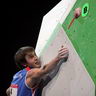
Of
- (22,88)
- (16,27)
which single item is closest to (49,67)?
(22,88)

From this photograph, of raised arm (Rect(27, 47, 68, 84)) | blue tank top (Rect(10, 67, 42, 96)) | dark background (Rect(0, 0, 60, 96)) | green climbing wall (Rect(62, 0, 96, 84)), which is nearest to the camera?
green climbing wall (Rect(62, 0, 96, 84))

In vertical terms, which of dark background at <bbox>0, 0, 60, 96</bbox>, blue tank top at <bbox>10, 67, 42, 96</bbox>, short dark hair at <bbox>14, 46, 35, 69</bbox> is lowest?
blue tank top at <bbox>10, 67, 42, 96</bbox>

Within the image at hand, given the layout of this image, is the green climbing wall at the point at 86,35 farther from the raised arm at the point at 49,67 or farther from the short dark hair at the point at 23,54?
the short dark hair at the point at 23,54

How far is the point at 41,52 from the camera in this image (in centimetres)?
217

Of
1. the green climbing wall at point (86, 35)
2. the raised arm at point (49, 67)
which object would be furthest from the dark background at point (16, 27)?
the green climbing wall at point (86, 35)

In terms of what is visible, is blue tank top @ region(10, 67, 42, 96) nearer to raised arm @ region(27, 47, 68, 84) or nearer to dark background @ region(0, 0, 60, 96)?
raised arm @ region(27, 47, 68, 84)

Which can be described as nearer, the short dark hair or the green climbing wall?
the green climbing wall

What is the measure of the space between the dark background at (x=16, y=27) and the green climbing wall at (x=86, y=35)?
2054 millimetres

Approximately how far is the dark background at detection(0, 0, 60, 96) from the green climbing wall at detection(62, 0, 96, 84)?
2054 millimetres

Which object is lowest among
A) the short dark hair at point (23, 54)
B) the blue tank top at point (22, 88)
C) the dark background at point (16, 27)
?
the blue tank top at point (22, 88)

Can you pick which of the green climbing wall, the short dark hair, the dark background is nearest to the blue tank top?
the short dark hair

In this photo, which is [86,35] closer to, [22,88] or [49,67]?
[49,67]

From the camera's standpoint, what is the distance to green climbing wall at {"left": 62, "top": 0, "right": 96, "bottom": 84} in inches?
60.4

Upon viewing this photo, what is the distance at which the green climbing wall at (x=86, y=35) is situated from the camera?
1.53 metres
